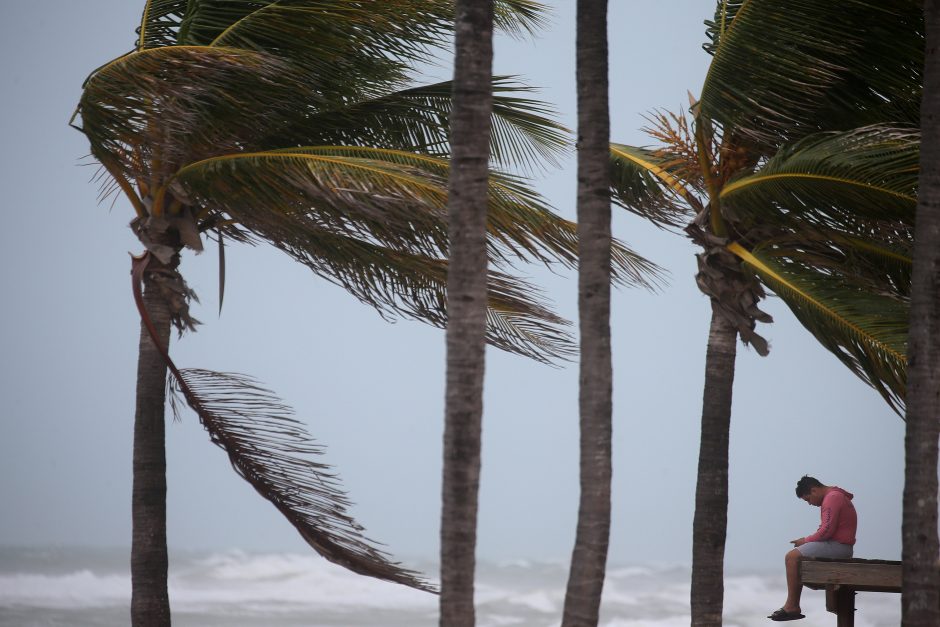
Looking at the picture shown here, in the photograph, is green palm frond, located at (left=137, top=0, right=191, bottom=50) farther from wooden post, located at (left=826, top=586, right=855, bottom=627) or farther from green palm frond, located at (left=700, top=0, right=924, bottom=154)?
wooden post, located at (left=826, top=586, right=855, bottom=627)

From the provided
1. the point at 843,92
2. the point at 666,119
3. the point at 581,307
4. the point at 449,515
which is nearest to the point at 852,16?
the point at 843,92

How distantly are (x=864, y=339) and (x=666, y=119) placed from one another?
12.0 ft

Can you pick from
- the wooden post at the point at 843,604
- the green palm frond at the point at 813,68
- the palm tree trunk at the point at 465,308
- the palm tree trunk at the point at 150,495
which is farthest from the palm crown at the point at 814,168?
the palm tree trunk at the point at 150,495

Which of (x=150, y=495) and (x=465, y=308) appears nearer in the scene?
(x=465, y=308)

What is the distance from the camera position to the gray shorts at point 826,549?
497 inches

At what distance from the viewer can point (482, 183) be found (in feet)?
30.5

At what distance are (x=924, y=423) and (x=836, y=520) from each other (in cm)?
296

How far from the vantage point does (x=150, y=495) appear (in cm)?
1423

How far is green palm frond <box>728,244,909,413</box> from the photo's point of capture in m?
11.5

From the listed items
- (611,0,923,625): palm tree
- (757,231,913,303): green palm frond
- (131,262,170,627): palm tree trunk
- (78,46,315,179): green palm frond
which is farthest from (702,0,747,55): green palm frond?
(131,262,170,627): palm tree trunk

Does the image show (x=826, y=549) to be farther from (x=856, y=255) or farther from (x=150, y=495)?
(x=150, y=495)

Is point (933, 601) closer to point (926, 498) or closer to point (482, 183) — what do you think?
point (926, 498)

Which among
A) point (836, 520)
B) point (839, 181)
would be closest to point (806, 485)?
point (836, 520)

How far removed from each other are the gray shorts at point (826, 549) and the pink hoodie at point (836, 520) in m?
0.04
